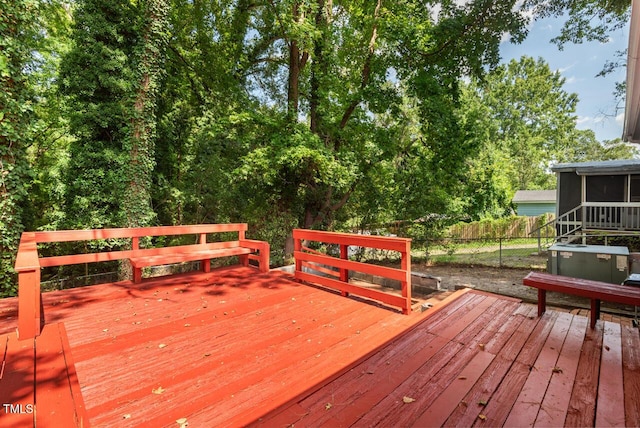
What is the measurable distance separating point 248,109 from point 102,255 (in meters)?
6.85

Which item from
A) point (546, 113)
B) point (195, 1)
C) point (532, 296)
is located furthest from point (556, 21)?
point (546, 113)

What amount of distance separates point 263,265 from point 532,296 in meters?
6.16

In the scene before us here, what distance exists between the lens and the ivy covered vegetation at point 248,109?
25.3 ft

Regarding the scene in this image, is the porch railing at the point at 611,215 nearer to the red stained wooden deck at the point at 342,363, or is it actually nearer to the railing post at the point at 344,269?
the red stained wooden deck at the point at 342,363

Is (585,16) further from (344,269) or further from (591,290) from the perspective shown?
(344,269)

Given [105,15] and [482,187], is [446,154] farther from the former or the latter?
[105,15]

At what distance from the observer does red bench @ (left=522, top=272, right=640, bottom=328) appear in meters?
2.72

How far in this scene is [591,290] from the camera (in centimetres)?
288

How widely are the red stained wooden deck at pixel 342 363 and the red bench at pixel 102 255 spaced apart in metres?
0.43

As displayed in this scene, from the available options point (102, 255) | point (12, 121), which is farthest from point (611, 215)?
point (12, 121)

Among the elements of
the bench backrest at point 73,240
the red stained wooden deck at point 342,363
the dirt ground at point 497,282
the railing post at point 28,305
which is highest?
the bench backrest at point 73,240

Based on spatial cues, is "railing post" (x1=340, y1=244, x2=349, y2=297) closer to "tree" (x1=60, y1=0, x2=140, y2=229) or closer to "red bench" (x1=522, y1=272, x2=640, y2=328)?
"red bench" (x1=522, y1=272, x2=640, y2=328)

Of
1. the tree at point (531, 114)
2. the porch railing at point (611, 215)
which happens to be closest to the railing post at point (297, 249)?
the porch railing at point (611, 215)

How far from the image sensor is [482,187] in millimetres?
11047
